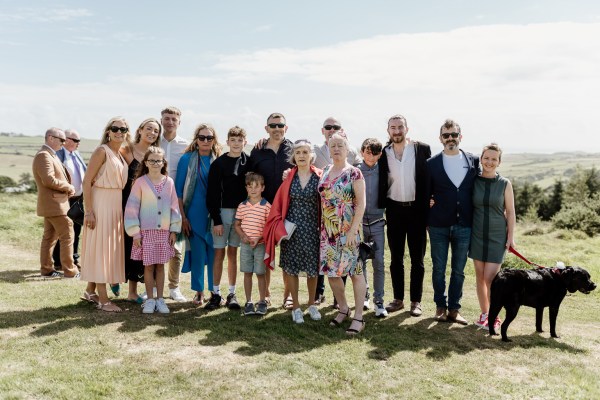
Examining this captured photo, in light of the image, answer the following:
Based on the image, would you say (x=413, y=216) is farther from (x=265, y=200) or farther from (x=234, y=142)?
(x=234, y=142)

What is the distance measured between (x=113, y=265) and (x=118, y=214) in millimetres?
706

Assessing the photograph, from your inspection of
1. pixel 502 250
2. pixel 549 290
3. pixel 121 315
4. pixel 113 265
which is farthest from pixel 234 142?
pixel 549 290

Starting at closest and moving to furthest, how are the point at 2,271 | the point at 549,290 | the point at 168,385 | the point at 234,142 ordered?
the point at 168,385 < the point at 549,290 < the point at 234,142 < the point at 2,271

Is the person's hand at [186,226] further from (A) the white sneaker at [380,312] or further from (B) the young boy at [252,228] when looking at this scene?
(A) the white sneaker at [380,312]

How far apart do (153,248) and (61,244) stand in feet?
12.7

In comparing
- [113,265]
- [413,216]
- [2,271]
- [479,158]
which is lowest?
[2,271]

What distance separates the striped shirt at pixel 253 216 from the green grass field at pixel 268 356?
120 cm

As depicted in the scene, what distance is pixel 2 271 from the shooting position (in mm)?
9867

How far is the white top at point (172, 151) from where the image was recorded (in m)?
7.51

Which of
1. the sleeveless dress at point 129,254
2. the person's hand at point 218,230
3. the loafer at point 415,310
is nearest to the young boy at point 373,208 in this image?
the loafer at point 415,310

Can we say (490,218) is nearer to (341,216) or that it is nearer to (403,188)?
(403,188)

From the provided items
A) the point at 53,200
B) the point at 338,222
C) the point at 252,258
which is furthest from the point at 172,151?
the point at 53,200

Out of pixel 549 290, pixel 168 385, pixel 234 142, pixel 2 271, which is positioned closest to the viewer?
pixel 168 385

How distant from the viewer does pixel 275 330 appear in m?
6.41
